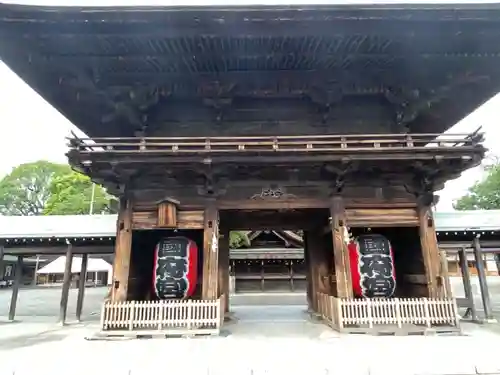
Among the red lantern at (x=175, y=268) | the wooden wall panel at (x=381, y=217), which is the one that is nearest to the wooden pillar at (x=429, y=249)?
the wooden wall panel at (x=381, y=217)

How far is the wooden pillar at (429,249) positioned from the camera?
24.6 feet

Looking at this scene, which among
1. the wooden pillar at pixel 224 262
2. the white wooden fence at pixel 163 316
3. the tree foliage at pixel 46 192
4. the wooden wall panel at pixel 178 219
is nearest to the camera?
the white wooden fence at pixel 163 316

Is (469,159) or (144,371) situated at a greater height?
(469,159)

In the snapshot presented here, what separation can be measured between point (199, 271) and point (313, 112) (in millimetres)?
5247

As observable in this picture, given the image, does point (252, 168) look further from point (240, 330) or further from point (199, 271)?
point (240, 330)

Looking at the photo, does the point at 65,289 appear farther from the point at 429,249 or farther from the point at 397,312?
the point at 429,249

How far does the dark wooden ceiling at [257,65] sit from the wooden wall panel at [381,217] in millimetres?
2082

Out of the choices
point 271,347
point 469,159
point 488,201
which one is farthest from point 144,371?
point 488,201

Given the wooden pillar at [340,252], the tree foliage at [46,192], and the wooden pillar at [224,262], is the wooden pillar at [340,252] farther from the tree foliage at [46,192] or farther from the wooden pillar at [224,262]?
the tree foliage at [46,192]

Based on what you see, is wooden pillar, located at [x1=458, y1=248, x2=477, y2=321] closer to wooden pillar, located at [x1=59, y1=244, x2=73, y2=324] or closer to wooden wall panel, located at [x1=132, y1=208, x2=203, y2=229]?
wooden wall panel, located at [x1=132, y1=208, x2=203, y2=229]

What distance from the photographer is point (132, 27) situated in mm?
6359

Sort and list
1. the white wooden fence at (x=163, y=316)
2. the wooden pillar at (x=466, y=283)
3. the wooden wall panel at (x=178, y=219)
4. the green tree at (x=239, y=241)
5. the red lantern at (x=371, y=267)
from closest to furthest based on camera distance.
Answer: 1. the white wooden fence at (x=163, y=316)
2. the red lantern at (x=371, y=267)
3. the wooden wall panel at (x=178, y=219)
4. the wooden pillar at (x=466, y=283)
5. the green tree at (x=239, y=241)

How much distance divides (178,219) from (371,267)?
15.3 ft

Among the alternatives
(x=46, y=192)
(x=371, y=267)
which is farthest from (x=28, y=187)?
(x=371, y=267)
